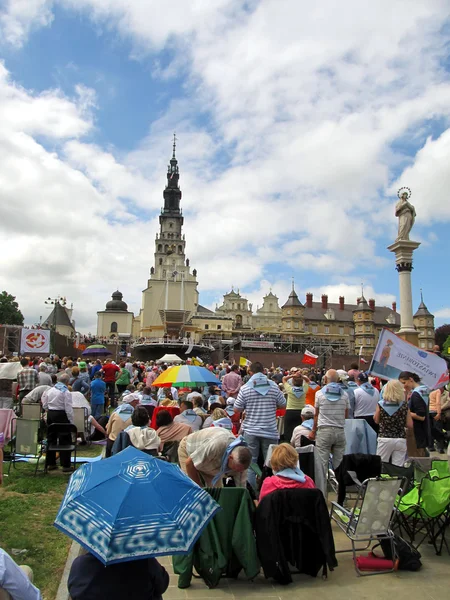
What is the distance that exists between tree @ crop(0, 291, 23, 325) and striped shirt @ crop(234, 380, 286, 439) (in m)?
75.7

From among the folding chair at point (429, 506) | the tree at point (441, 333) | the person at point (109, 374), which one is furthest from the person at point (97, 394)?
the tree at point (441, 333)

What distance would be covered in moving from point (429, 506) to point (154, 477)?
11.8 ft

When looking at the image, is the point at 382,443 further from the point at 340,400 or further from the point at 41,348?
the point at 41,348

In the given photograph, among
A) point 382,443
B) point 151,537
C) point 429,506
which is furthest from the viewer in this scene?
point 382,443

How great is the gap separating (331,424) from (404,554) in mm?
2206

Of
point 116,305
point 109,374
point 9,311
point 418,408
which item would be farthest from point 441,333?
point 418,408

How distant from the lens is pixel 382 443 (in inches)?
269

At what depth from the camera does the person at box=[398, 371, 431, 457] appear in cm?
837

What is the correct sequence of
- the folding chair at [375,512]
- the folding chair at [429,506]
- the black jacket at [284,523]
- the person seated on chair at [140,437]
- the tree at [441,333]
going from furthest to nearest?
1. the tree at [441,333]
2. the person seated on chair at [140,437]
3. the folding chair at [429,506]
4. the folding chair at [375,512]
5. the black jacket at [284,523]

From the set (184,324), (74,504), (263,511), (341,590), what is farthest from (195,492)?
(184,324)

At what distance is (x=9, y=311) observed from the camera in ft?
254

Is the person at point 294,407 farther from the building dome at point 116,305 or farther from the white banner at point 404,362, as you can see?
the building dome at point 116,305

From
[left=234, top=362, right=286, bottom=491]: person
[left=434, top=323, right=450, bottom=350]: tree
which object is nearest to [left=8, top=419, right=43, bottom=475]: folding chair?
[left=234, top=362, right=286, bottom=491]: person

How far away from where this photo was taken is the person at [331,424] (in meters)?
7.03
